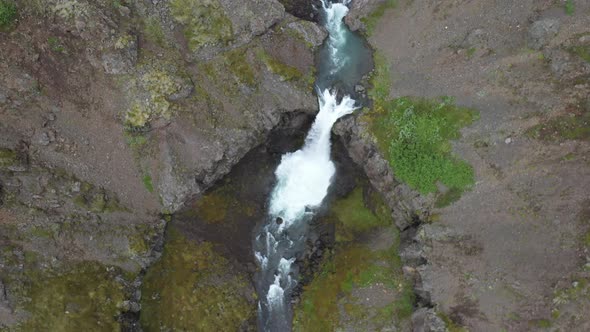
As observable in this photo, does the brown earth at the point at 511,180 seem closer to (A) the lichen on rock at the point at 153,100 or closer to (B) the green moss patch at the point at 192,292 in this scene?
(B) the green moss patch at the point at 192,292

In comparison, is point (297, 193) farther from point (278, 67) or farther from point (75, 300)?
point (75, 300)

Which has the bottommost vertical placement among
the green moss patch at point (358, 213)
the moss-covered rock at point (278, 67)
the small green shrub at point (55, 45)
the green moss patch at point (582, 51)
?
the green moss patch at point (358, 213)

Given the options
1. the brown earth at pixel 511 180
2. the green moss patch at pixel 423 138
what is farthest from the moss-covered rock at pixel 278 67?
the brown earth at pixel 511 180

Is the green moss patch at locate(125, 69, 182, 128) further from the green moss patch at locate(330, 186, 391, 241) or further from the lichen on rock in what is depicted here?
the green moss patch at locate(330, 186, 391, 241)

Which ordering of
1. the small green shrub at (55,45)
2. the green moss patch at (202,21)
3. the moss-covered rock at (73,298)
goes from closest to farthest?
the moss-covered rock at (73,298) < the small green shrub at (55,45) < the green moss patch at (202,21)

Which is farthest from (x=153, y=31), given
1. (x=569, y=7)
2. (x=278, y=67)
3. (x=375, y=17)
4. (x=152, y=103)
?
(x=569, y=7)

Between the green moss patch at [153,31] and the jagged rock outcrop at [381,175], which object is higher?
the green moss patch at [153,31]
